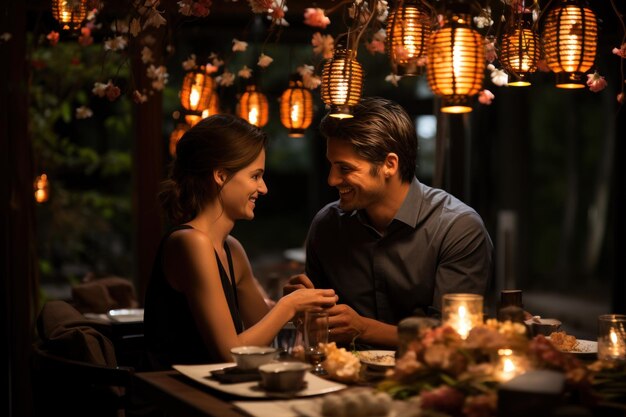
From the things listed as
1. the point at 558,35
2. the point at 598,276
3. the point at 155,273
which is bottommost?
the point at 598,276

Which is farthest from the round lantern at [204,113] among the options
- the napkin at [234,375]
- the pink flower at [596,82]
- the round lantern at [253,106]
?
the napkin at [234,375]

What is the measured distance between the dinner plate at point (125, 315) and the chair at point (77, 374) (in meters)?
1.33

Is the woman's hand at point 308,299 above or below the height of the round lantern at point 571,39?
below

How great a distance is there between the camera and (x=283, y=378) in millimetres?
2232

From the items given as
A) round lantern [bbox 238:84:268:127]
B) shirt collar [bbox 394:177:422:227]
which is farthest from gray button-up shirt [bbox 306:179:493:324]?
round lantern [bbox 238:84:268:127]

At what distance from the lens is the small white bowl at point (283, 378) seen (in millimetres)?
2232

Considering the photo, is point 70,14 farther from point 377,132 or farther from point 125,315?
point 125,315

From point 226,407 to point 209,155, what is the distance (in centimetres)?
104

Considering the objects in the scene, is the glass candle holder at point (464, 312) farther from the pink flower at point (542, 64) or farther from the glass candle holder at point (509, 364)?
the pink flower at point (542, 64)

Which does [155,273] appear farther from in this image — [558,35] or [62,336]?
[558,35]

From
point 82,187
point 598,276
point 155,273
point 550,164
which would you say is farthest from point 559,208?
point 155,273

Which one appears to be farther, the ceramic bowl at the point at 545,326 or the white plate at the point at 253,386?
the ceramic bowl at the point at 545,326

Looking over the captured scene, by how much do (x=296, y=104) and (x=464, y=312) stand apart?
7.53 ft

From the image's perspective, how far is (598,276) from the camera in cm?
1036
